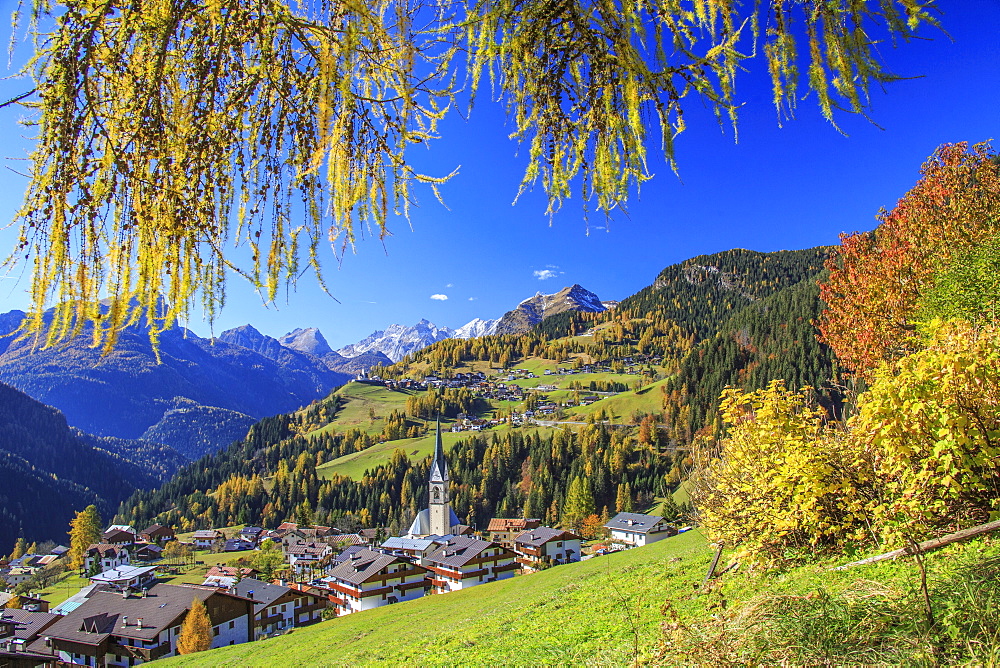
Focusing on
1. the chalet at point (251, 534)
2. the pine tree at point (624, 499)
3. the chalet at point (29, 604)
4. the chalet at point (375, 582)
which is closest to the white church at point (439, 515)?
the pine tree at point (624, 499)

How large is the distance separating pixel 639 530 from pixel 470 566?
24755 millimetres

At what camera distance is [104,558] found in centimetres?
8356

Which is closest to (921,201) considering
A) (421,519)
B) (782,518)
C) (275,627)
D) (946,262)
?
(946,262)

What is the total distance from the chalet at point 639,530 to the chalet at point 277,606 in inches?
1478

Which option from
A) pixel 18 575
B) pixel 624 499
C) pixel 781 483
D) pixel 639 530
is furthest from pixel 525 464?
pixel 781 483

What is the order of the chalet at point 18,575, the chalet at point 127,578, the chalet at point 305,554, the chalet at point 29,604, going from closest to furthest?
1. the chalet at point 29,604
2. the chalet at point 127,578
3. the chalet at point 305,554
4. the chalet at point 18,575

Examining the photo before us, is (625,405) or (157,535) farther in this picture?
(625,405)

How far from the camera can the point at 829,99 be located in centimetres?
284

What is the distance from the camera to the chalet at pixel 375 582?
50.8m

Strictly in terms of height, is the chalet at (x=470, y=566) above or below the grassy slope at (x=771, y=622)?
below

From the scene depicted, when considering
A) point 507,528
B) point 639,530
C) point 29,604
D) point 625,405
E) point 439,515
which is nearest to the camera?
point 29,604

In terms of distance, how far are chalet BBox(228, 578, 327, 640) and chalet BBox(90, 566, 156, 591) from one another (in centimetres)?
2221

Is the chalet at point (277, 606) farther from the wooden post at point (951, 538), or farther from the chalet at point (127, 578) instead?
the wooden post at point (951, 538)

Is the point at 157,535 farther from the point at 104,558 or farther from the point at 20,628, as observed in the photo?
the point at 20,628
